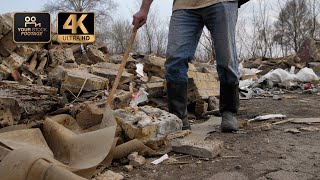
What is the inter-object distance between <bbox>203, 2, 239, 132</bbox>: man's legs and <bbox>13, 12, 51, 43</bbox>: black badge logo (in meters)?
6.12

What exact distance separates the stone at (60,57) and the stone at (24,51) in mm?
538

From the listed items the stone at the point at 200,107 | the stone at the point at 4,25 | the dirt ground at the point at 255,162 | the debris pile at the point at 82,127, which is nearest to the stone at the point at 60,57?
the stone at the point at 4,25

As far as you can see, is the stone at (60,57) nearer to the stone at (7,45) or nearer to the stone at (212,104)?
the stone at (7,45)

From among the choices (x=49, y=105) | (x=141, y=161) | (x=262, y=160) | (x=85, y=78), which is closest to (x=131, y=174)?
(x=141, y=161)

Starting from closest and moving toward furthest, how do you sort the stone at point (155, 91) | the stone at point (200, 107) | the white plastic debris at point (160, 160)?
the white plastic debris at point (160, 160)
the stone at point (200, 107)
the stone at point (155, 91)

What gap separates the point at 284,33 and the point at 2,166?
25101 mm

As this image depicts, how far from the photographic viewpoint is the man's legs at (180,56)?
296 centimetres

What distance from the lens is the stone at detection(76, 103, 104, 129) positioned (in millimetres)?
2570

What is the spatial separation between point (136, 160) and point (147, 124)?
40 cm

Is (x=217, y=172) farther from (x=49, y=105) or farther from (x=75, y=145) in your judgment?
(x=49, y=105)

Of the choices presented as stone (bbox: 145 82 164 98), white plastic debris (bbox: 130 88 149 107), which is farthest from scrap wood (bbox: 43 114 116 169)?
stone (bbox: 145 82 164 98)

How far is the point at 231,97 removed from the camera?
3.04 m

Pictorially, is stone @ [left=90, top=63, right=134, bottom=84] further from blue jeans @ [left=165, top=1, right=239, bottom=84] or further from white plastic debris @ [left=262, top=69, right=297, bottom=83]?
white plastic debris @ [left=262, top=69, right=297, bottom=83]

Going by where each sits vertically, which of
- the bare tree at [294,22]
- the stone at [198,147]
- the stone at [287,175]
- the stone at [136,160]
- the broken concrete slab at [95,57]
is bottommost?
the stone at [287,175]
